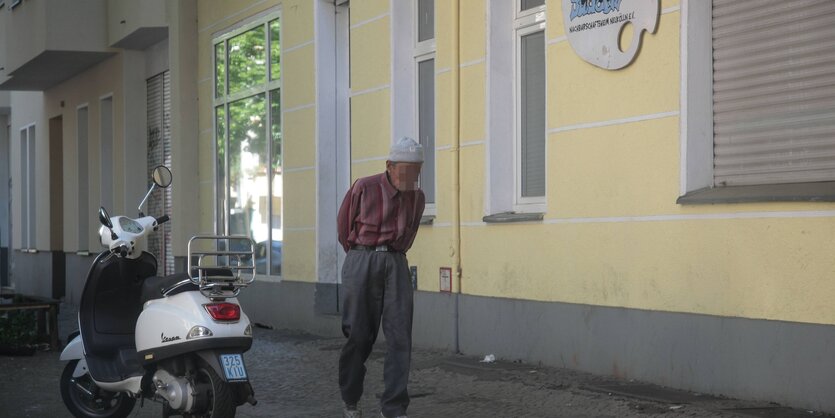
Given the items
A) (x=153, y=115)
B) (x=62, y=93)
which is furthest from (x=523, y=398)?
(x=62, y=93)

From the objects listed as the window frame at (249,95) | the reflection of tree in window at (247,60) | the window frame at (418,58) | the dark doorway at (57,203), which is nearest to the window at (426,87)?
the window frame at (418,58)

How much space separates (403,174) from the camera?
8.08 meters

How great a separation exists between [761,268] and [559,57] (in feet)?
9.85

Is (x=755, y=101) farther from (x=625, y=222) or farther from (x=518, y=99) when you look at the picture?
(x=518, y=99)

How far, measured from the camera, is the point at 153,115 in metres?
21.6

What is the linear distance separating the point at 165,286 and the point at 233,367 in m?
0.87

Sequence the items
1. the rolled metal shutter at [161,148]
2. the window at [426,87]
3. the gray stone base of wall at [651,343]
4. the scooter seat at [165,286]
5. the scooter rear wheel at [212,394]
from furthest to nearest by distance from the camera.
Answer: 1. the rolled metal shutter at [161,148]
2. the window at [426,87]
3. the scooter seat at [165,286]
4. the gray stone base of wall at [651,343]
5. the scooter rear wheel at [212,394]

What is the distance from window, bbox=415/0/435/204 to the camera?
1303 cm

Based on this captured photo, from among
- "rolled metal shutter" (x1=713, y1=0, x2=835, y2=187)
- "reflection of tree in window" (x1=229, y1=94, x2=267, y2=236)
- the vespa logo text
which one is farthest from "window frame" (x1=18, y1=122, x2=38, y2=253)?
"rolled metal shutter" (x1=713, y1=0, x2=835, y2=187)

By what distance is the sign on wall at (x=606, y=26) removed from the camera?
943 cm

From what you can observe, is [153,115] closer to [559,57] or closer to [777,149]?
[559,57]

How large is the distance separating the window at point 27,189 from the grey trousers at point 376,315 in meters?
22.6

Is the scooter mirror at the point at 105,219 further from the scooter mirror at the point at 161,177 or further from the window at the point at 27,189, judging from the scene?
the window at the point at 27,189

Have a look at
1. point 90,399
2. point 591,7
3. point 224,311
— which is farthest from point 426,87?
point 224,311
